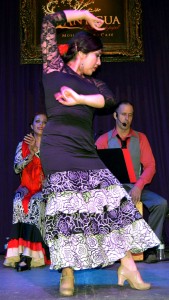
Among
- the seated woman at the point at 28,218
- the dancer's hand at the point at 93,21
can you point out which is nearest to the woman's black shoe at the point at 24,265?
the seated woman at the point at 28,218

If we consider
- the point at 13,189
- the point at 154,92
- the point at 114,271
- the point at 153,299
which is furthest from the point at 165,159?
the point at 153,299

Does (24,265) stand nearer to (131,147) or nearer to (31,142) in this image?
(31,142)

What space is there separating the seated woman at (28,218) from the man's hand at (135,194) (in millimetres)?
802

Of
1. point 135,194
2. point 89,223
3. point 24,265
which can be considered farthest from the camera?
point 135,194

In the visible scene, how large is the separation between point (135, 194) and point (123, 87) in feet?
5.01

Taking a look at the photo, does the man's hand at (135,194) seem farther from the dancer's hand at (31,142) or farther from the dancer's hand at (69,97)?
the dancer's hand at (69,97)

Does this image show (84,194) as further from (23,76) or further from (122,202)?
(23,76)

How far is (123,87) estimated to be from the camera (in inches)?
210

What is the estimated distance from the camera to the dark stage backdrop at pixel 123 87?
5234 mm

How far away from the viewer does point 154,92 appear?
17.5 feet

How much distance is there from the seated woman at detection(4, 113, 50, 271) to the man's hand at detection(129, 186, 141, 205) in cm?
80

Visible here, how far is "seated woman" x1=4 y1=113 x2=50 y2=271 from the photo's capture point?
400 centimetres

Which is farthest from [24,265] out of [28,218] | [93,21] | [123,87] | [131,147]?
[123,87]

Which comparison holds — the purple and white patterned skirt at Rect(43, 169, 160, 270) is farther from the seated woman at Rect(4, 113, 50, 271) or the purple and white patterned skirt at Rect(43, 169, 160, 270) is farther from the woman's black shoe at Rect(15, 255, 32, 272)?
the seated woman at Rect(4, 113, 50, 271)
